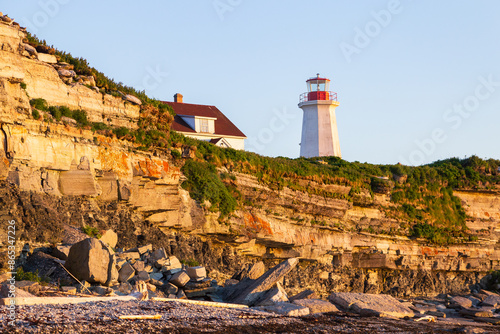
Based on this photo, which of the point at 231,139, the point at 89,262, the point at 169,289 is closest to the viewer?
the point at 89,262

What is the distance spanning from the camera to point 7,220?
519 inches

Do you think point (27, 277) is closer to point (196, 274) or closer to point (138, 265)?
point (138, 265)

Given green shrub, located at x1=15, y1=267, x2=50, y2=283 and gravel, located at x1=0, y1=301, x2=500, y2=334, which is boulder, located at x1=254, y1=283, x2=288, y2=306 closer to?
gravel, located at x1=0, y1=301, x2=500, y2=334

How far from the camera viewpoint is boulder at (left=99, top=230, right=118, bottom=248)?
583 inches

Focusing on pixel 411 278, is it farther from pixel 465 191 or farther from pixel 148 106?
pixel 148 106

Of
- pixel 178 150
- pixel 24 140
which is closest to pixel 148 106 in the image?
pixel 178 150

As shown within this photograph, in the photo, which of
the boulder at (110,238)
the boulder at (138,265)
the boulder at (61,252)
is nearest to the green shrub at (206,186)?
the boulder at (110,238)

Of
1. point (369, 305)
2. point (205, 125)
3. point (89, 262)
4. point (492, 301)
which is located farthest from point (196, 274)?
point (205, 125)

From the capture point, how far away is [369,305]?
576 inches

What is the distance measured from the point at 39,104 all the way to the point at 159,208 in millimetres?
4984

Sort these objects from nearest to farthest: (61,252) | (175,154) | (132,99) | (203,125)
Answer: (61,252) → (132,99) → (175,154) → (203,125)

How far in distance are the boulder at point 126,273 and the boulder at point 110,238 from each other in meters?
2.08

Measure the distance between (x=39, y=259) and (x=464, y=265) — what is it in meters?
23.0

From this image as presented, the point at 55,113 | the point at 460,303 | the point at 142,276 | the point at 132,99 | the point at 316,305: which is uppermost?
the point at 132,99
